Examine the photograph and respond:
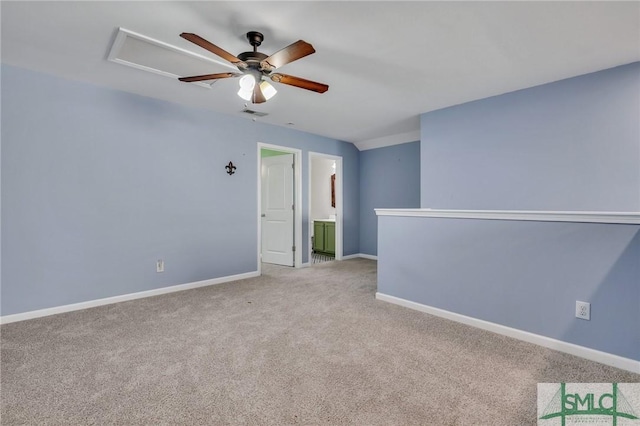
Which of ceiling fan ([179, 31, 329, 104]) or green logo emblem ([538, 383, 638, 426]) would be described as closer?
green logo emblem ([538, 383, 638, 426])

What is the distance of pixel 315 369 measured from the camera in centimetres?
199

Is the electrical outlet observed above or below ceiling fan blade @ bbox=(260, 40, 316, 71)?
below

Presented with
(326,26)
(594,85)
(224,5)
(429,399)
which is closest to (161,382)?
(429,399)

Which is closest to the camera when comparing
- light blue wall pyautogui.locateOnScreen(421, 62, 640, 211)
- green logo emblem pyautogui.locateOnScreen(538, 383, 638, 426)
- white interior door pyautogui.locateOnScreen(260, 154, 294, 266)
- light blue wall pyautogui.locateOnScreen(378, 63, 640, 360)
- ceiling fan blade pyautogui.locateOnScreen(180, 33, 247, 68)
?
green logo emblem pyautogui.locateOnScreen(538, 383, 638, 426)

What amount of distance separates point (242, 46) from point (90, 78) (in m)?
1.80

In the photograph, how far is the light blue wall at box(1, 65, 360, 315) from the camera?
2.82 m

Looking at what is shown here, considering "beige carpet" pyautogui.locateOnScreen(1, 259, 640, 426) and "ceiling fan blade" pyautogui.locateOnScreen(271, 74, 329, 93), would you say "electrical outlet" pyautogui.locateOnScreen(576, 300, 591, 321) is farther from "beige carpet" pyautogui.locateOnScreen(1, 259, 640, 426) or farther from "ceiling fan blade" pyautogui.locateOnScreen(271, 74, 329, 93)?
"ceiling fan blade" pyautogui.locateOnScreen(271, 74, 329, 93)

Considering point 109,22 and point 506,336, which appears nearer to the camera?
point 109,22

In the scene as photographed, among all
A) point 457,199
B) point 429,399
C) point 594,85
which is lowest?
point 429,399

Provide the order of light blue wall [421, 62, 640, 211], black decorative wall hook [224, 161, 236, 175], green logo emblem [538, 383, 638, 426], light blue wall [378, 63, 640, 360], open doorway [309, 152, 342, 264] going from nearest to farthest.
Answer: green logo emblem [538, 383, 638, 426]
light blue wall [378, 63, 640, 360]
light blue wall [421, 62, 640, 211]
black decorative wall hook [224, 161, 236, 175]
open doorway [309, 152, 342, 264]

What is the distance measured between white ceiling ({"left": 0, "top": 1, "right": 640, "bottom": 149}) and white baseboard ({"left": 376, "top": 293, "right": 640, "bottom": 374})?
2287 mm

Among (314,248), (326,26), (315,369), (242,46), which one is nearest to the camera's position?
(315,369)

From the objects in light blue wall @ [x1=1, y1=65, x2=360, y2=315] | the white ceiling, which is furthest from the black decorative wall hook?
the white ceiling

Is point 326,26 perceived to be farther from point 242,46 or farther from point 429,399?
point 429,399
